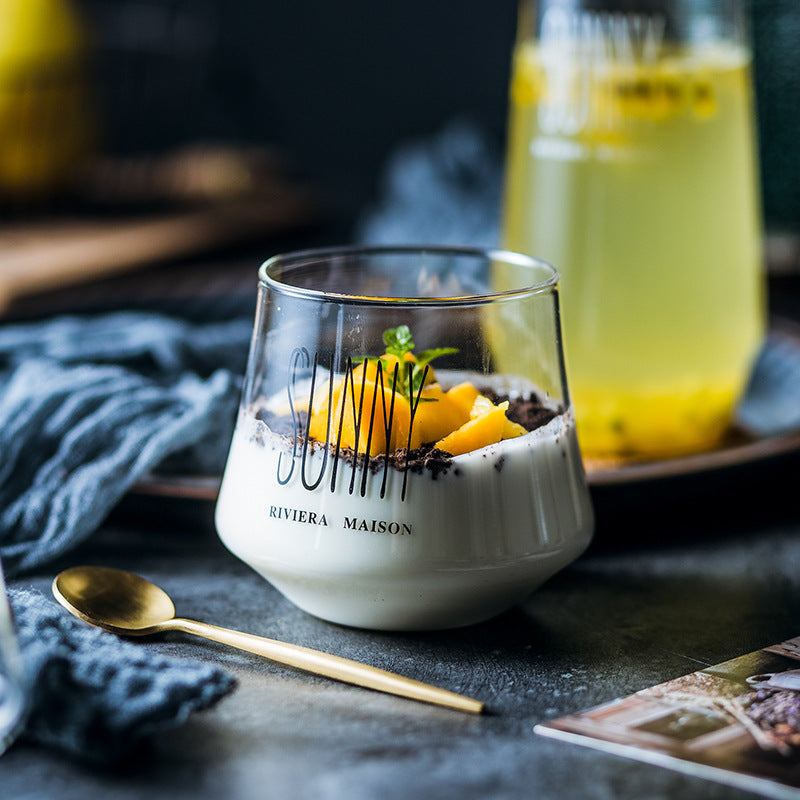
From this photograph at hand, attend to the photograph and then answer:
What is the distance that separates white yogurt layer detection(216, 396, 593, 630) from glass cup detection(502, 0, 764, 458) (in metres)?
0.20

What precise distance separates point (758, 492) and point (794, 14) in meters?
0.57

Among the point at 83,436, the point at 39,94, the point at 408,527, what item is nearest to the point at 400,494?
the point at 408,527

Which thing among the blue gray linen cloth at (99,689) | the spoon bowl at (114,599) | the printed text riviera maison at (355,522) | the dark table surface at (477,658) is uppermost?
the printed text riviera maison at (355,522)

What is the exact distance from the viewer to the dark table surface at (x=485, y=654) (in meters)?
0.40

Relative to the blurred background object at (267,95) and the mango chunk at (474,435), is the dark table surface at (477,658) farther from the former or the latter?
the blurred background object at (267,95)

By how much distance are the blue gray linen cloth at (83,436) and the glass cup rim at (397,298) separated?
0.12 meters

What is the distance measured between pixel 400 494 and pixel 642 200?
0.98 feet

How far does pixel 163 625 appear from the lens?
51cm

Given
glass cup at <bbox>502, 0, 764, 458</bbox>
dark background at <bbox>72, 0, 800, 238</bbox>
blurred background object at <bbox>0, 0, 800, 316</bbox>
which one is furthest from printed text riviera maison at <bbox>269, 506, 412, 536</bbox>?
dark background at <bbox>72, 0, 800, 238</bbox>

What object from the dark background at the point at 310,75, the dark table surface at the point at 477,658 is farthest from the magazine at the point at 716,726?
the dark background at the point at 310,75

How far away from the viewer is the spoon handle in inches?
17.7

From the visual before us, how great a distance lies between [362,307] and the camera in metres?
0.48

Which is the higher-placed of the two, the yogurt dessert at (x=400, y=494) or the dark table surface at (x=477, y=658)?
the yogurt dessert at (x=400, y=494)

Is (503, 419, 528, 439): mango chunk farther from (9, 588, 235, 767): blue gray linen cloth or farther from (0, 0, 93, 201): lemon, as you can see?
(0, 0, 93, 201): lemon
